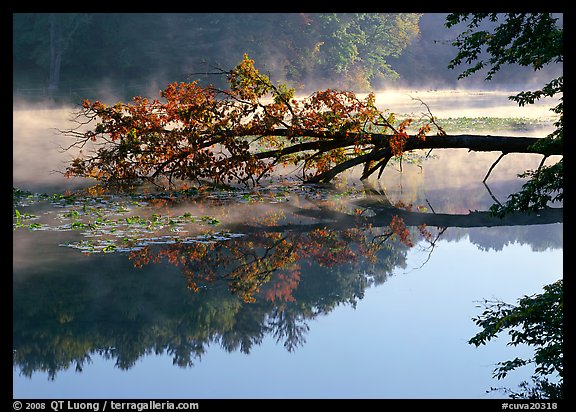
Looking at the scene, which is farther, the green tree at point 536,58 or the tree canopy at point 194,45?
the tree canopy at point 194,45

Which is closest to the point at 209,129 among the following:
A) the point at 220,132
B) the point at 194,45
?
the point at 220,132

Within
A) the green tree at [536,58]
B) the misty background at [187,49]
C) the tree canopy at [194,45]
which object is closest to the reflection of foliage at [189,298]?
the green tree at [536,58]

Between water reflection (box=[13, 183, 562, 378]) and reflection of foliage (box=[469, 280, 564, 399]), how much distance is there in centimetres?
163

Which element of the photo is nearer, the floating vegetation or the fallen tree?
the floating vegetation

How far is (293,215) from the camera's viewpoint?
13.1 m

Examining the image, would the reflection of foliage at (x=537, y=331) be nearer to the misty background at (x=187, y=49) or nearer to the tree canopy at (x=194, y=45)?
the misty background at (x=187, y=49)

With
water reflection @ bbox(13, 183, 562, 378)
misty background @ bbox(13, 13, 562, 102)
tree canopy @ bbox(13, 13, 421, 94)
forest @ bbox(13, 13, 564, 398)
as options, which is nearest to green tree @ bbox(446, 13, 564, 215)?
forest @ bbox(13, 13, 564, 398)

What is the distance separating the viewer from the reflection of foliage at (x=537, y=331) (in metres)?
6.23

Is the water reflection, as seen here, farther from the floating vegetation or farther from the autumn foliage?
the autumn foliage

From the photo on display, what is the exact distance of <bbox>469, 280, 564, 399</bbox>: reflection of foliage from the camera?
6.23m

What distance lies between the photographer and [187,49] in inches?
2228

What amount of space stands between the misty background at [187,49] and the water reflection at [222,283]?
33.1 meters

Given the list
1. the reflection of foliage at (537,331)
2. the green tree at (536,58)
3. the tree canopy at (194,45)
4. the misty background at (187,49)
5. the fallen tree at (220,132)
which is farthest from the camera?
the tree canopy at (194,45)
